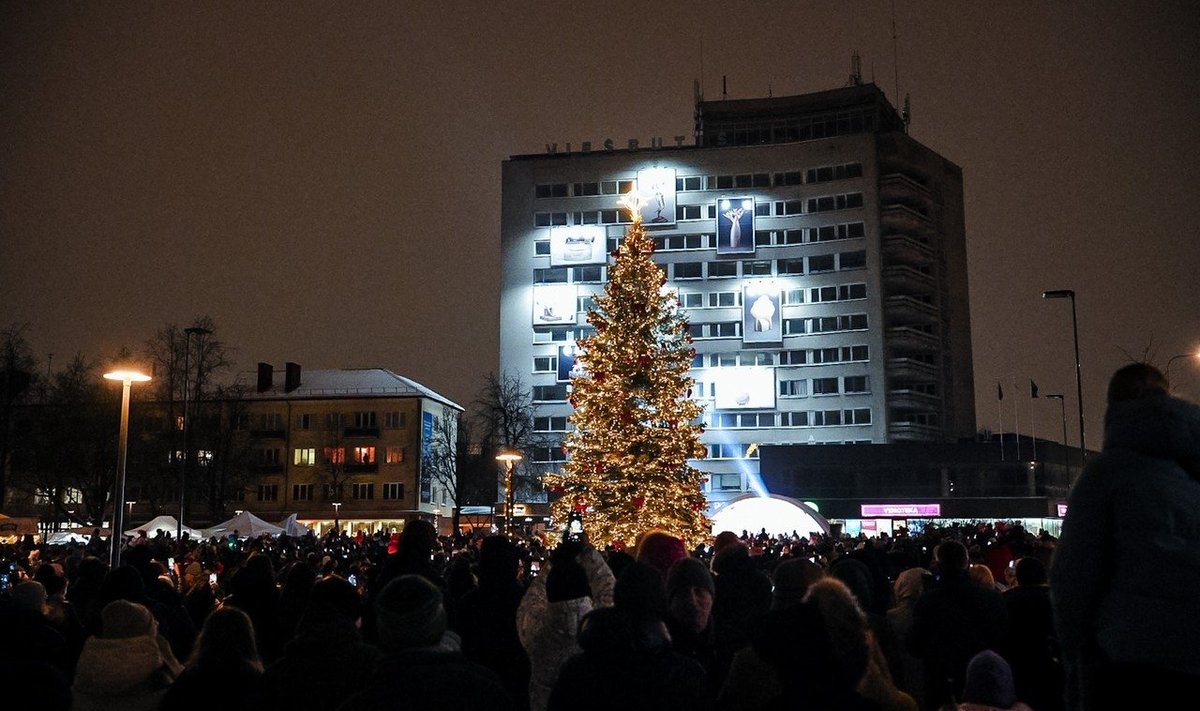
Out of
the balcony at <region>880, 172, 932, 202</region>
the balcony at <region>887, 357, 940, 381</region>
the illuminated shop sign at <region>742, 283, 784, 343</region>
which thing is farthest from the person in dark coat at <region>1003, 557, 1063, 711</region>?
the balcony at <region>880, 172, 932, 202</region>

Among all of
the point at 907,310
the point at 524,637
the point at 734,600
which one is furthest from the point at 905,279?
the point at 524,637

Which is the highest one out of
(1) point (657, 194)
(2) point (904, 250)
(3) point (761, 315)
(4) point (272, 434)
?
A: (1) point (657, 194)

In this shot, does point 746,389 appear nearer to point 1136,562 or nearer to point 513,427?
point 513,427

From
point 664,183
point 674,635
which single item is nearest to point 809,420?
point 664,183

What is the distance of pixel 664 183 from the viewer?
114 metres

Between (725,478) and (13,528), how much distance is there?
2629 inches

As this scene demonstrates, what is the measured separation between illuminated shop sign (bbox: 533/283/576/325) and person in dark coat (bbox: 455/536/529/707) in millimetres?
103309

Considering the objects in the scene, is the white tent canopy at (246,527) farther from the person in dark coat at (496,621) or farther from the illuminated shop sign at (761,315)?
the illuminated shop sign at (761,315)

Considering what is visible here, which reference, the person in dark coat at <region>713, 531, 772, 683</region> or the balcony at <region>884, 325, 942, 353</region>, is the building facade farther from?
the person in dark coat at <region>713, 531, 772, 683</region>

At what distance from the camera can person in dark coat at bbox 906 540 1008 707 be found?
8.73 meters

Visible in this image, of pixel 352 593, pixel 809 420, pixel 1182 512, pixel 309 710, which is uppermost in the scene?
pixel 809 420

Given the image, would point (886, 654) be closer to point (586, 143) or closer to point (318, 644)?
point (318, 644)

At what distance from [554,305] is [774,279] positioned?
66.2 ft

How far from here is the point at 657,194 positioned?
114 m
